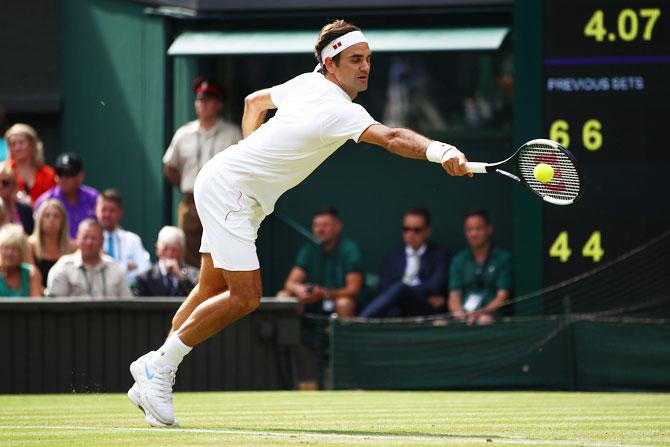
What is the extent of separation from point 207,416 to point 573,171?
2.63 meters

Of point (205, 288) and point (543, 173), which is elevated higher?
point (543, 173)

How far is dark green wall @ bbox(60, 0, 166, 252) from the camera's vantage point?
15594 mm

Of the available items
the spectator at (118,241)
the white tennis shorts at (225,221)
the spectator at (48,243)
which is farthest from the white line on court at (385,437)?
the spectator at (118,241)

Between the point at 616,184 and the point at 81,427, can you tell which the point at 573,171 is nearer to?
the point at 81,427

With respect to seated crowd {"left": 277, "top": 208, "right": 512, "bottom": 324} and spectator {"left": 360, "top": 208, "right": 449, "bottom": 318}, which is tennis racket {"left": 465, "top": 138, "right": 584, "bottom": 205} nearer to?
seated crowd {"left": 277, "top": 208, "right": 512, "bottom": 324}

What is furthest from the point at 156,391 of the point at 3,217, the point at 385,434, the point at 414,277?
the point at 414,277

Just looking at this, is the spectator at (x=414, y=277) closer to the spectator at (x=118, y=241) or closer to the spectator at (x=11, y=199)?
the spectator at (x=118, y=241)

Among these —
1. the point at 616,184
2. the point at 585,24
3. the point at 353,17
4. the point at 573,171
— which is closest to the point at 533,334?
the point at 616,184

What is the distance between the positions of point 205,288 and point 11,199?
Answer: 235 inches

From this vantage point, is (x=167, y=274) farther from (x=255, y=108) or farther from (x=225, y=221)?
(x=225, y=221)

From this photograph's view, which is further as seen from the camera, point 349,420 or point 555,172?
point 349,420

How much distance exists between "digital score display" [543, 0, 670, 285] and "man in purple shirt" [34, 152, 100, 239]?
4425 mm

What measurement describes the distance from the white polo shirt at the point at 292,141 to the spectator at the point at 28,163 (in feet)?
21.1

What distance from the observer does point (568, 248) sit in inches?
497
